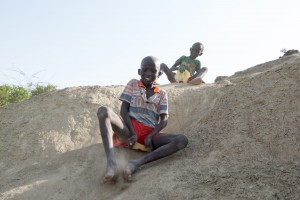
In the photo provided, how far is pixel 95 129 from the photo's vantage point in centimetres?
449

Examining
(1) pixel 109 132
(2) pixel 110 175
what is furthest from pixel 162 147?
(2) pixel 110 175

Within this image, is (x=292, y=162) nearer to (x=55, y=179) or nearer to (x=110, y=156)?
(x=110, y=156)

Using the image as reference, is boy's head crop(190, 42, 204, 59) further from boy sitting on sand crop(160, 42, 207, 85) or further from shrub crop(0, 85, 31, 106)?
shrub crop(0, 85, 31, 106)

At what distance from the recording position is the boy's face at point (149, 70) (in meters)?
3.84

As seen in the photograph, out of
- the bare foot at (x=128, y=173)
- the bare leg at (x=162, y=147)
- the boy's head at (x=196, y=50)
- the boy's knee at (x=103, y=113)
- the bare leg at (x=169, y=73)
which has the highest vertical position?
the boy's head at (x=196, y=50)

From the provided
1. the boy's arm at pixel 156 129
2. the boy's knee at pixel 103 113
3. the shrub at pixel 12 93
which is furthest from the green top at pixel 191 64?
the shrub at pixel 12 93

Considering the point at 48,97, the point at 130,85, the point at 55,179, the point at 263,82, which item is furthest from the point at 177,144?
the point at 48,97

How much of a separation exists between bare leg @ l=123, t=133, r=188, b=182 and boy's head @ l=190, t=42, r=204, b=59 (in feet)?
A: 12.0

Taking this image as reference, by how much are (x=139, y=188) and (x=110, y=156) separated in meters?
0.40

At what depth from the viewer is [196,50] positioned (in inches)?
275

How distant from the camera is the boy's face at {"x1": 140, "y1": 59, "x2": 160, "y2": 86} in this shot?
3.84m

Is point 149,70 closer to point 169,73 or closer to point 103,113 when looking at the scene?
point 103,113

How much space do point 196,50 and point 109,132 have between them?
157 inches

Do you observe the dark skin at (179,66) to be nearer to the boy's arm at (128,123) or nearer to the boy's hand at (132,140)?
the boy's arm at (128,123)
